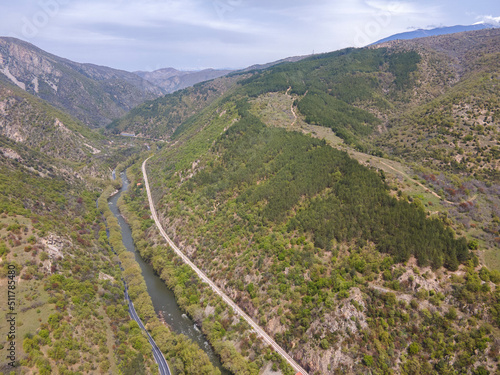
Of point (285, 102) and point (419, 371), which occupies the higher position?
point (285, 102)

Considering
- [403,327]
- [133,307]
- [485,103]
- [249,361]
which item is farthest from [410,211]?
[485,103]

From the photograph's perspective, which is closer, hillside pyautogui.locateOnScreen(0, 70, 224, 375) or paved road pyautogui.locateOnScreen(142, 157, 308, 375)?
hillside pyautogui.locateOnScreen(0, 70, 224, 375)

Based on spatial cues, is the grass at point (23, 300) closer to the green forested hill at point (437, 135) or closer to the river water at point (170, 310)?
the river water at point (170, 310)

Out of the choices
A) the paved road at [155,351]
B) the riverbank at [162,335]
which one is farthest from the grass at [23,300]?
the riverbank at [162,335]

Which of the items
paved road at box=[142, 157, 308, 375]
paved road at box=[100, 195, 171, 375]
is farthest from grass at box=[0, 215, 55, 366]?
paved road at box=[142, 157, 308, 375]

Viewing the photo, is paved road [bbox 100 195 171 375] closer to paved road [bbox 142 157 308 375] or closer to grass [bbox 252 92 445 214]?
paved road [bbox 142 157 308 375]

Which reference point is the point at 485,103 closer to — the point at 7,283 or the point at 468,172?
the point at 468,172

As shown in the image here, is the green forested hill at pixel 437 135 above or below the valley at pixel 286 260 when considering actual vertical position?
above

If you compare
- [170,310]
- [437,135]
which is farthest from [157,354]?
[437,135]
